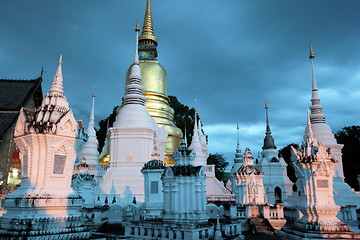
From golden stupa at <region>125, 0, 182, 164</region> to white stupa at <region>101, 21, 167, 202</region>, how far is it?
6.49m

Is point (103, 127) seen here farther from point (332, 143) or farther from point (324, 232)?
point (324, 232)

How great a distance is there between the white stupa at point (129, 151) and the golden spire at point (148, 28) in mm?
14460

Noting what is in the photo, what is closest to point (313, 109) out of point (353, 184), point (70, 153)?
point (353, 184)

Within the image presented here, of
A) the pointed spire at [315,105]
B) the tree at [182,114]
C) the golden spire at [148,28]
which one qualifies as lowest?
the pointed spire at [315,105]

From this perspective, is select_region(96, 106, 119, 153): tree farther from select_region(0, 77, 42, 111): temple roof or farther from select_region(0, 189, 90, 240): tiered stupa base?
select_region(0, 189, 90, 240): tiered stupa base

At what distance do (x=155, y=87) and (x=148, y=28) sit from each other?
31.4 ft

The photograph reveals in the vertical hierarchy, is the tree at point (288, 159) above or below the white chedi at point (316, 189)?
above

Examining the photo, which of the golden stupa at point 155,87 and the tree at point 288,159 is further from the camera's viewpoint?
the tree at point 288,159

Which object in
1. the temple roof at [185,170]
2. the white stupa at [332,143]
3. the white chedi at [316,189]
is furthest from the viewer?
the white stupa at [332,143]

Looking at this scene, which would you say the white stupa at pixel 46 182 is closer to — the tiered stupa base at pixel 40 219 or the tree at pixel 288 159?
the tiered stupa base at pixel 40 219

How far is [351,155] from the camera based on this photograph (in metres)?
36.6

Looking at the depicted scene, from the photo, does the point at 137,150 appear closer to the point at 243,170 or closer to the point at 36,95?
the point at 243,170

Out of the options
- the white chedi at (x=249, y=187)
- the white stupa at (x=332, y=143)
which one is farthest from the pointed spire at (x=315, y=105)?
the white chedi at (x=249, y=187)

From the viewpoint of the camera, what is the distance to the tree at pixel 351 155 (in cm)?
3594
